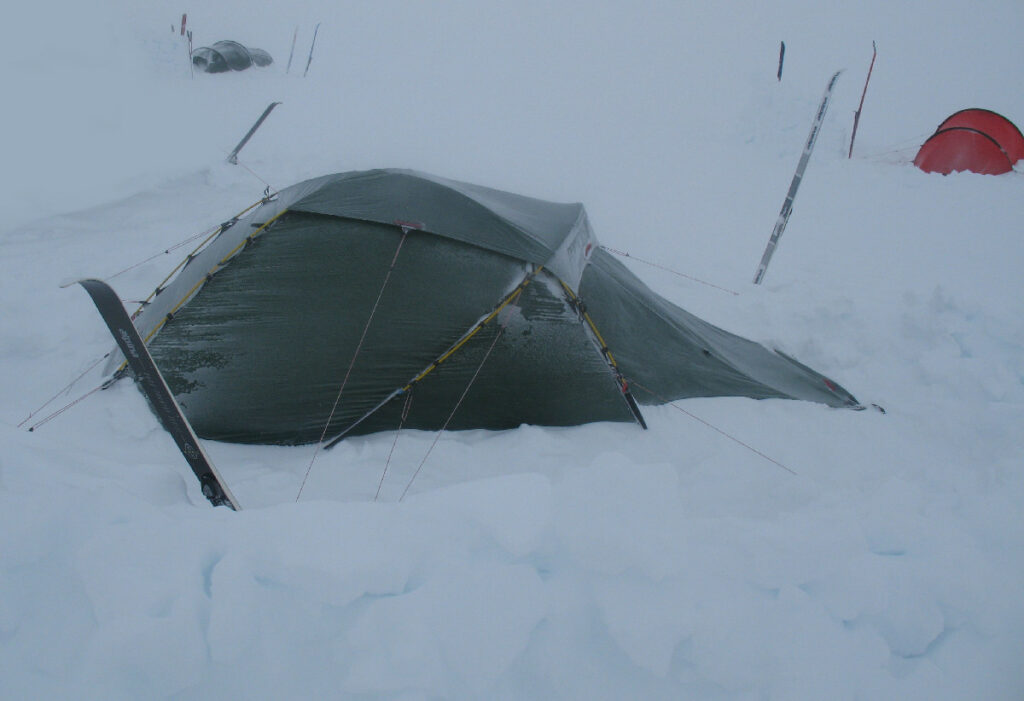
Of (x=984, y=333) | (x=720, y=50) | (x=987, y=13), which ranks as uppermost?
(x=987, y=13)

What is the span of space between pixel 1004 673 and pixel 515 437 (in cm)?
223

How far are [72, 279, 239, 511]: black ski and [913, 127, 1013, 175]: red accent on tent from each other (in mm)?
11845

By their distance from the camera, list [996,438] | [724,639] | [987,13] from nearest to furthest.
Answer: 1. [724,639]
2. [996,438]
3. [987,13]

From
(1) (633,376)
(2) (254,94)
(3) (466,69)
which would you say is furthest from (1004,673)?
(3) (466,69)

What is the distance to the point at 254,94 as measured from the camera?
12852 mm

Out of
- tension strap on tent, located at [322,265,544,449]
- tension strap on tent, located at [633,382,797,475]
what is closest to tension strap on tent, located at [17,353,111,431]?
tension strap on tent, located at [322,265,544,449]

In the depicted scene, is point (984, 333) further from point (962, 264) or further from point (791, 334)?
point (962, 264)

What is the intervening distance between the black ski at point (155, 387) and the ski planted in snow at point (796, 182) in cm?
524

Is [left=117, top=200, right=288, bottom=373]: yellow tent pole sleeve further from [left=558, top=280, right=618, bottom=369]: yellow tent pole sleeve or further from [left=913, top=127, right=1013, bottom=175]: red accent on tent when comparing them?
[left=913, top=127, right=1013, bottom=175]: red accent on tent

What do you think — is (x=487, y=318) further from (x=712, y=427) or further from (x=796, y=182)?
(x=796, y=182)

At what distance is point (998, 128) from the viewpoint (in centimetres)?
998

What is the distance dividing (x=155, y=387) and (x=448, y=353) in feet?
4.67

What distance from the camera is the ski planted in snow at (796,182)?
5.29 m

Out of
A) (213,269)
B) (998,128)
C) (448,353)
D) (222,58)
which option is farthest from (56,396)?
(222,58)
